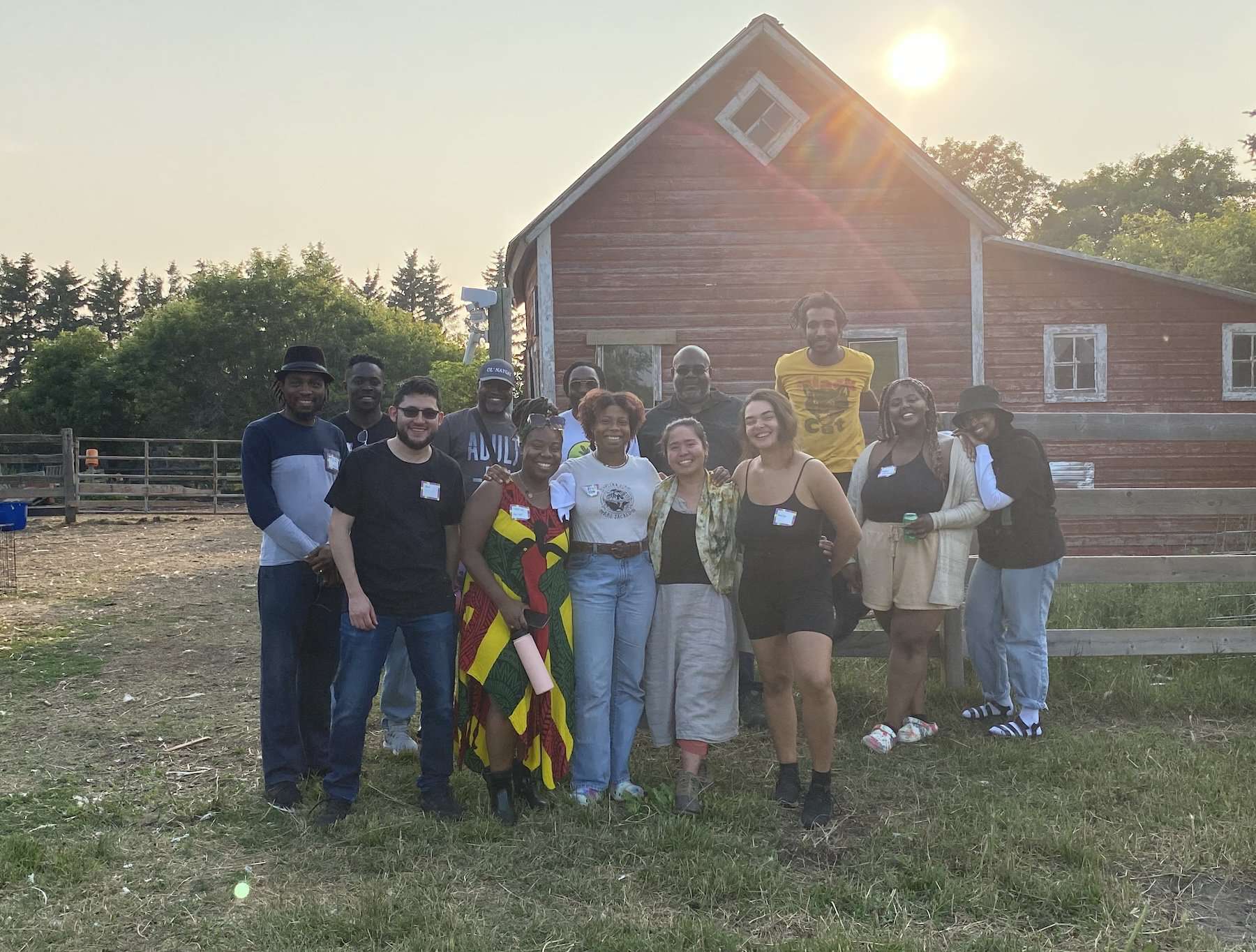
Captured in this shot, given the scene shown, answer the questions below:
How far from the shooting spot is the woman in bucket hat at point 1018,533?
539 centimetres

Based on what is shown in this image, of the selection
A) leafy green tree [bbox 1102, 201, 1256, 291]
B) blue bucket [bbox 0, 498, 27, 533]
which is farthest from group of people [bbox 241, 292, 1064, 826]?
leafy green tree [bbox 1102, 201, 1256, 291]

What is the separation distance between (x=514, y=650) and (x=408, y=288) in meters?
85.7

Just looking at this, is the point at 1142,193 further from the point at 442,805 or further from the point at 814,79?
the point at 442,805

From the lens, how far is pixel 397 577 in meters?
4.35

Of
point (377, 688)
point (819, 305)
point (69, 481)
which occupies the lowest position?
point (377, 688)

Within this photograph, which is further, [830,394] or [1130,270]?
[1130,270]

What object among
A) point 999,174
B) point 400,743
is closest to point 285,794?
point 400,743

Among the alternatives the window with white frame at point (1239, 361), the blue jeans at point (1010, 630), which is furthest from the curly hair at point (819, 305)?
the window with white frame at point (1239, 361)

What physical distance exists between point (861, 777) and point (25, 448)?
129 feet

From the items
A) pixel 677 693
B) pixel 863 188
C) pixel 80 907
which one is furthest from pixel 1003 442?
pixel 863 188

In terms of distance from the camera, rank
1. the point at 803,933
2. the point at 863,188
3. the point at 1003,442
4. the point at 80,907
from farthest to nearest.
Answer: the point at 863,188 → the point at 1003,442 → the point at 80,907 → the point at 803,933

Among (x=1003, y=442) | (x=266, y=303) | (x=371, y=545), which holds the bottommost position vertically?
(x=371, y=545)

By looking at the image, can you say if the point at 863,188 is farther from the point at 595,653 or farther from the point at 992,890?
the point at 992,890

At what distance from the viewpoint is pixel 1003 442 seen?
544 cm
